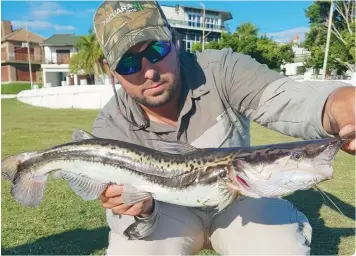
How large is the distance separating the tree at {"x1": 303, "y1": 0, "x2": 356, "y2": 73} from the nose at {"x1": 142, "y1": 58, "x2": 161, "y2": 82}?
119 feet

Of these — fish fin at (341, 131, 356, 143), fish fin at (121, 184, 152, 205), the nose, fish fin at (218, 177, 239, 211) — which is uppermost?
the nose

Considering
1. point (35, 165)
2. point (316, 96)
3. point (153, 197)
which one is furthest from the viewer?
point (35, 165)

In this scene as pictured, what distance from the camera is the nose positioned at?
3.11 metres

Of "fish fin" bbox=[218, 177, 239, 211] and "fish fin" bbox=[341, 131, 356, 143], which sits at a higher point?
"fish fin" bbox=[341, 131, 356, 143]

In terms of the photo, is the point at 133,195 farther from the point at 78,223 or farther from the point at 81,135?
the point at 78,223

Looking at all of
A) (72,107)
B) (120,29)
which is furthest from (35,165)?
(72,107)

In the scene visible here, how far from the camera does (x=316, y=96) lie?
2.57m

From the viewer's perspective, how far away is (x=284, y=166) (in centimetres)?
244

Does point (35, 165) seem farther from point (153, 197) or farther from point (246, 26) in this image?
point (246, 26)

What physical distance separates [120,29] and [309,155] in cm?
177

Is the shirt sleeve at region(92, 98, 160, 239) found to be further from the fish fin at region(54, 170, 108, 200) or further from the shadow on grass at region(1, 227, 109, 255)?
the shadow on grass at region(1, 227, 109, 255)

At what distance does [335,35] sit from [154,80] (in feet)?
142

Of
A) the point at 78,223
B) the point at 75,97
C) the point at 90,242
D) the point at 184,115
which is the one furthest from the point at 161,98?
the point at 75,97

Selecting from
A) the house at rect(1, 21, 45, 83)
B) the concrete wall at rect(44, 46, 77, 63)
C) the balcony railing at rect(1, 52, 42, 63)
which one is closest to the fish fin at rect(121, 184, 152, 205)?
the house at rect(1, 21, 45, 83)
